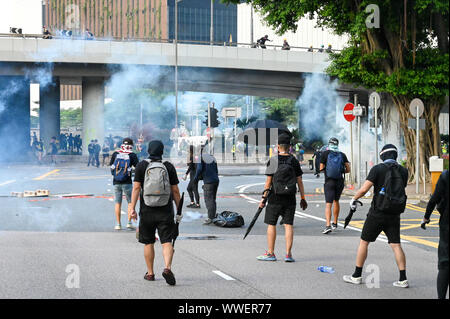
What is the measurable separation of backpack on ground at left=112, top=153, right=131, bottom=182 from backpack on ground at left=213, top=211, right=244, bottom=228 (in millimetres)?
2037

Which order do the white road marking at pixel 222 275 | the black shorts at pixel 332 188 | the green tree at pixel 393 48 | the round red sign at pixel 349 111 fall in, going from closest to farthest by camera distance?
the white road marking at pixel 222 275, the black shorts at pixel 332 188, the green tree at pixel 393 48, the round red sign at pixel 349 111

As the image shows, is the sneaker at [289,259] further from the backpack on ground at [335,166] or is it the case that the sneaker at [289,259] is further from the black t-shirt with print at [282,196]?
the backpack on ground at [335,166]

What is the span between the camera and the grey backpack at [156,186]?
740 centimetres

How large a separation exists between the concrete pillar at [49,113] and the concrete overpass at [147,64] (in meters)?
2.72

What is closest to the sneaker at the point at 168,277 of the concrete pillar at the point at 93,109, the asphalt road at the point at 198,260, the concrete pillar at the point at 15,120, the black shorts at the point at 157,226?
the asphalt road at the point at 198,260

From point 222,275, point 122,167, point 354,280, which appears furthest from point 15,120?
point 354,280

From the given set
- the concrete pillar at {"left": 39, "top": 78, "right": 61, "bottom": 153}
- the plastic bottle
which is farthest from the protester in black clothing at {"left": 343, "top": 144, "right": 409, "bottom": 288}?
the concrete pillar at {"left": 39, "top": 78, "right": 61, "bottom": 153}

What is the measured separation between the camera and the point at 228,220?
13.1 metres

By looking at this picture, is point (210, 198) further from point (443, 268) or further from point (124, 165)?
point (443, 268)

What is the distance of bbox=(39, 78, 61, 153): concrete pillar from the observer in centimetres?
5388

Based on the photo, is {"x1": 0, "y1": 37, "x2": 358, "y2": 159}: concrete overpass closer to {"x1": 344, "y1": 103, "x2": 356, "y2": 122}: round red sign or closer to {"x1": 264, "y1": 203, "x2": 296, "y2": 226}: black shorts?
{"x1": 344, "y1": 103, "x2": 356, "y2": 122}: round red sign

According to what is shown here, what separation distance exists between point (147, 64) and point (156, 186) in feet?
121

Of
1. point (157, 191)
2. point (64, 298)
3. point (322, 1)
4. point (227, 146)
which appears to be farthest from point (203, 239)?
point (227, 146)
